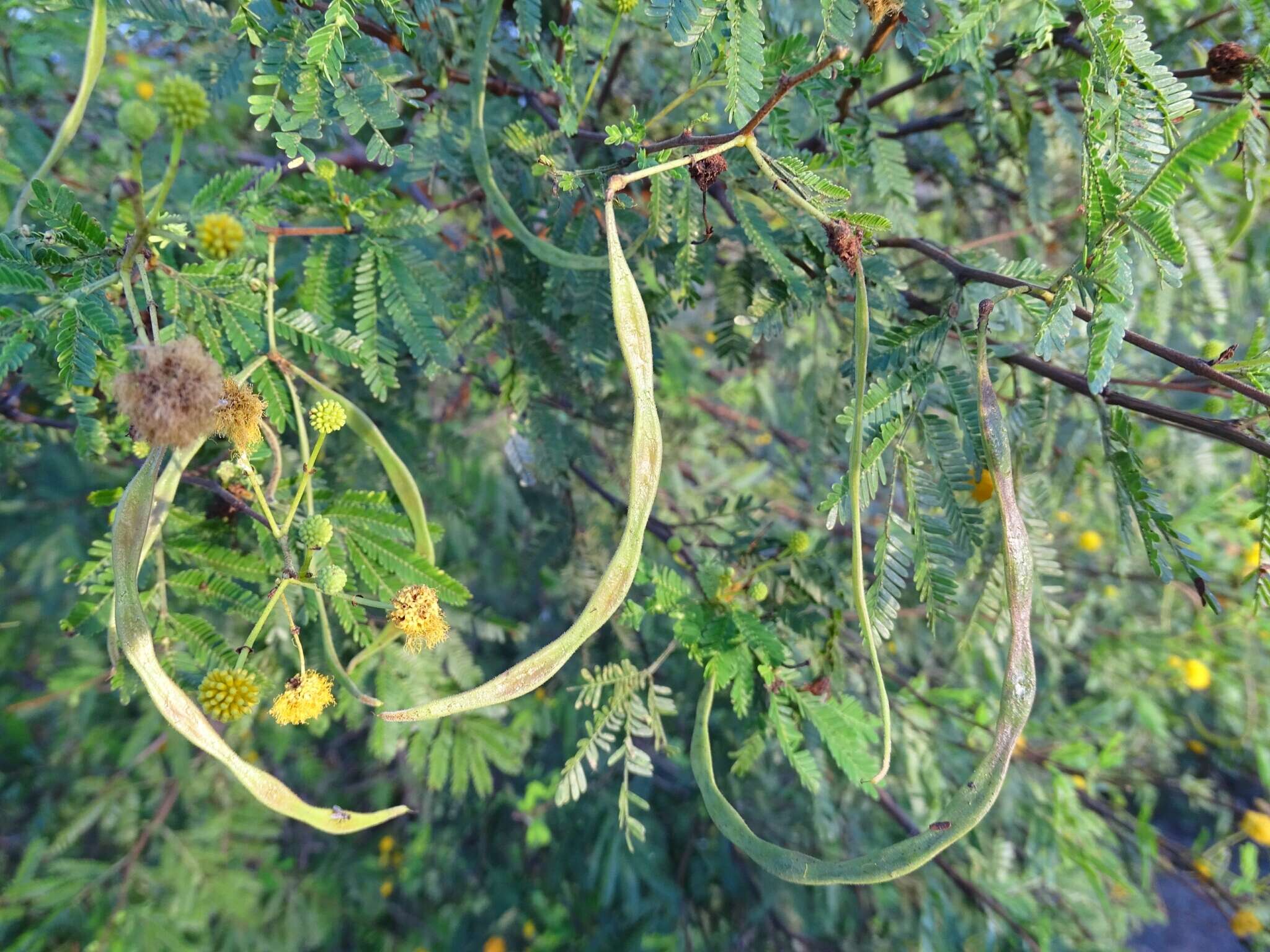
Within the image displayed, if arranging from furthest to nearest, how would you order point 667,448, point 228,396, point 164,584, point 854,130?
point 667,448 → point 854,130 → point 164,584 → point 228,396

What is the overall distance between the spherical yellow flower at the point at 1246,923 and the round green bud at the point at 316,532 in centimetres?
312

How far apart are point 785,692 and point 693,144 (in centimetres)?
89

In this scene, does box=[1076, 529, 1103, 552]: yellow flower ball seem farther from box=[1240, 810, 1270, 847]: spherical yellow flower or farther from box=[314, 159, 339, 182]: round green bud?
box=[314, 159, 339, 182]: round green bud

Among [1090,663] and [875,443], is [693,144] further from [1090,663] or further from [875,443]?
[1090,663]

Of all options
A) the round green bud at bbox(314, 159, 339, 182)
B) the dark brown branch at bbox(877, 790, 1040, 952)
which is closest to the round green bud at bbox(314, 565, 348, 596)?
the round green bud at bbox(314, 159, 339, 182)

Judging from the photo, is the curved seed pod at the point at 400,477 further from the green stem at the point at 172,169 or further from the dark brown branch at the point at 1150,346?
the dark brown branch at the point at 1150,346

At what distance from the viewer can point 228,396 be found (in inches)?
36.0

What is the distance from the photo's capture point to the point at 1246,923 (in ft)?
7.89

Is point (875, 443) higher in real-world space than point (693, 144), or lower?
lower

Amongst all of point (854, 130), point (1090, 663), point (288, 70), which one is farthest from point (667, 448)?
point (1090, 663)

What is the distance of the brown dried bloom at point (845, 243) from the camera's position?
3.05 ft

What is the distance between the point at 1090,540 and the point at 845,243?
251 centimetres

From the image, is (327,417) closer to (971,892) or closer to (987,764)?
(987,764)

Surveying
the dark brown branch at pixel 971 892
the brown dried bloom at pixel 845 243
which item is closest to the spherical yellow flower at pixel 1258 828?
the dark brown branch at pixel 971 892
